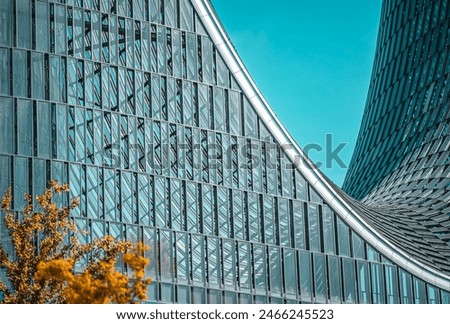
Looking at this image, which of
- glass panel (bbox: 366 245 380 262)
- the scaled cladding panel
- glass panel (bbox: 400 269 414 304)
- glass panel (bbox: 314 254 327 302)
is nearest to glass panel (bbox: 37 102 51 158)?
glass panel (bbox: 314 254 327 302)

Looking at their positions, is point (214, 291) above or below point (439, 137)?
below

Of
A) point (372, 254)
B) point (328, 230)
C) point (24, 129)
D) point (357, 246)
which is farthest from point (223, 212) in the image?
point (24, 129)

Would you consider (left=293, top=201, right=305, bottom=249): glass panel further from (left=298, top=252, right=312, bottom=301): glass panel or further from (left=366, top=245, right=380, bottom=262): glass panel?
(left=366, top=245, right=380, bottom=262): glass panel

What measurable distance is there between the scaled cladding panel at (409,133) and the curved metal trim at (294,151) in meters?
3.26

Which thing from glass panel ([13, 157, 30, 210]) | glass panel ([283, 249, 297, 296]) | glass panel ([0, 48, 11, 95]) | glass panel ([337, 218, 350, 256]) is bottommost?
glass panel ([283, 249, 297, 296])

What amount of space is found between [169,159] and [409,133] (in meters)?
28.8

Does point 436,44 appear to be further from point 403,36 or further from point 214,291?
point 214,291

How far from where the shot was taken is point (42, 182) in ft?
157
